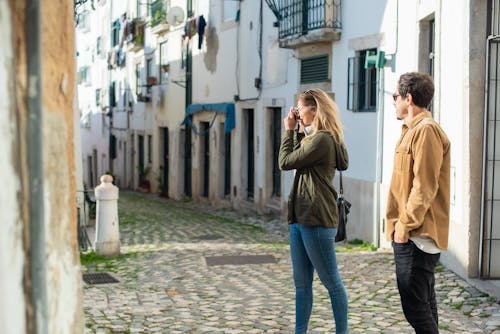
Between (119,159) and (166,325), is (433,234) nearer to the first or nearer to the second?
(166,325)

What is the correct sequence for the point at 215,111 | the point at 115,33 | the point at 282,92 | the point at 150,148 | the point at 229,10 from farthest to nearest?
the point at 115,33, the point at 150,148, the point at 215,111, the point at 229,10, the point at 282,92

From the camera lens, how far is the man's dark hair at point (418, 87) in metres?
4.47

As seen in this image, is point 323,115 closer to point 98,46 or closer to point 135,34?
point 135,34

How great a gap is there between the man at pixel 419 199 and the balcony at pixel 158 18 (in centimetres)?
2218

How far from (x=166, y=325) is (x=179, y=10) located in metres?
19.0

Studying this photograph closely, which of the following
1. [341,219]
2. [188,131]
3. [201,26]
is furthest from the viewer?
[188,131]

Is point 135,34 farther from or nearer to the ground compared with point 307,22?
farther from the ground

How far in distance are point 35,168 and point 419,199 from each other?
8.36ft

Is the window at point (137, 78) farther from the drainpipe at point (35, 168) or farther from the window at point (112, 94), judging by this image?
the drainpipe at point (35, 168)

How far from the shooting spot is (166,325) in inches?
250

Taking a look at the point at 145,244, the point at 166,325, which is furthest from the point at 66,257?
the point at 145,244

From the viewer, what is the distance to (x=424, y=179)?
4.34 meters

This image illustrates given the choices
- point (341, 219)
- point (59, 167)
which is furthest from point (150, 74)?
point (59, 167)

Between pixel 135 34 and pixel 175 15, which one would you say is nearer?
pixel 175 15
